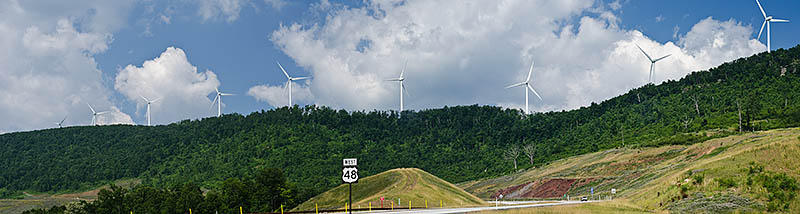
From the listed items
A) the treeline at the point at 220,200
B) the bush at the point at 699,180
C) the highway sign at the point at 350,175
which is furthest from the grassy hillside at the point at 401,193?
the highway sign at the point at 350,175

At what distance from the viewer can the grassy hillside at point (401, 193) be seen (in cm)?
8015

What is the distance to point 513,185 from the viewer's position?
15962 cm

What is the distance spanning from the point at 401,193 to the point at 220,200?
58933 mm

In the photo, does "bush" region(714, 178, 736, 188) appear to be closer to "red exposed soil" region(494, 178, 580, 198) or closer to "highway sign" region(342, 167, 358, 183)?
"highway sign" region(342, 167, 358, 183)

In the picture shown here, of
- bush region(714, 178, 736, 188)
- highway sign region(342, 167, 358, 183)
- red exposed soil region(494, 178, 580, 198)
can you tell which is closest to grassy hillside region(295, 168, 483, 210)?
bush region(714, 178, 736, 188)

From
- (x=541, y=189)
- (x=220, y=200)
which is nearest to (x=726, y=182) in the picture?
(x=541, y=189)

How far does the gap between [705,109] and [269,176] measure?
14236 centimetres

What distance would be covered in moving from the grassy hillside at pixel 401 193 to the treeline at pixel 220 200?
57.9 ft

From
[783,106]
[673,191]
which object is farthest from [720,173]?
[783,106]

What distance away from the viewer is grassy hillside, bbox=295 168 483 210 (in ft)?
263

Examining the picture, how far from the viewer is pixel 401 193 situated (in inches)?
3322

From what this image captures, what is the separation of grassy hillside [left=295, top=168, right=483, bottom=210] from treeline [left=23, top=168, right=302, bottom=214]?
1764cm

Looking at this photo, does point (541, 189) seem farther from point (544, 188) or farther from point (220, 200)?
point (220, 200)

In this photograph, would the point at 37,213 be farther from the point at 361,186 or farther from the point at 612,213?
the point at 612,213
